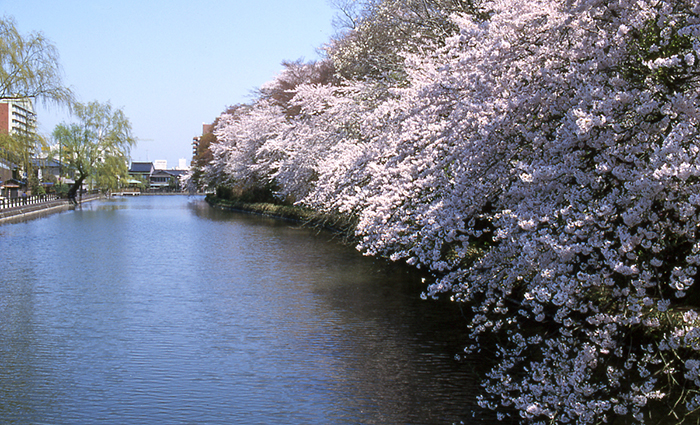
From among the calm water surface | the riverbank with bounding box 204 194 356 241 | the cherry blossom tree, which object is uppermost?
the cherry blossom tree

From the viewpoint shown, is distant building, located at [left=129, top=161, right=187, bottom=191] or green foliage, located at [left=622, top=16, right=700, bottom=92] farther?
distant building, located at [left=129, top=161, right=187, bottom=191]

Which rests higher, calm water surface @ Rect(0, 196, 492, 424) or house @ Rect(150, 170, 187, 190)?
house @ Rect(150, 170, 187, 190)

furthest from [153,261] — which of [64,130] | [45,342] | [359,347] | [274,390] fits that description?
[64,130]

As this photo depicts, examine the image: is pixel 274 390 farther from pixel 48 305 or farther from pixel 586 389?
pixel 48 305

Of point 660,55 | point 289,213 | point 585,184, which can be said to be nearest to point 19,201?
point 289,213

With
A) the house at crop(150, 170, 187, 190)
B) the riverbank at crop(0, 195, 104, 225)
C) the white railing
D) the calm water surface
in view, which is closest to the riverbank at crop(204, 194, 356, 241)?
the calm water surface

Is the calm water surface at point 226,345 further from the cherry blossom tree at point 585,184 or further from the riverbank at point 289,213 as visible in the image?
the riverbank at point 289,213

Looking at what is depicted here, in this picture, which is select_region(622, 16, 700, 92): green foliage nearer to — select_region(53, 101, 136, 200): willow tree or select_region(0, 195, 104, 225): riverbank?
select_region(0, 195, 104, 225): riverbank

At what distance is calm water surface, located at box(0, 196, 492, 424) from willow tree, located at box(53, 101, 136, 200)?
5546 centimetres

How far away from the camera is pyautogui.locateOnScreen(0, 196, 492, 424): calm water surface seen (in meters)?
7.33

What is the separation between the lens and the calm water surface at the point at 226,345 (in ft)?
24.0

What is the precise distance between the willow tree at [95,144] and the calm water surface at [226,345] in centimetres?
5546

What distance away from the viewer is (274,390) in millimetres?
7895

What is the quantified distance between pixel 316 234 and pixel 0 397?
21.7 m
